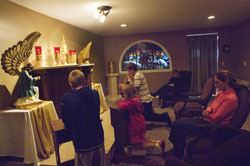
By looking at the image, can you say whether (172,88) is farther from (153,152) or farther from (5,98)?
(5,98)

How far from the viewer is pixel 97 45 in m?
6.06

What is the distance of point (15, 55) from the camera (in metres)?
2.50

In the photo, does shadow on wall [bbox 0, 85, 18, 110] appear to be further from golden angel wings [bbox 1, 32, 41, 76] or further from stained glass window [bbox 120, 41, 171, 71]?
stained glass window [bbox 120, 41, 171, 71]

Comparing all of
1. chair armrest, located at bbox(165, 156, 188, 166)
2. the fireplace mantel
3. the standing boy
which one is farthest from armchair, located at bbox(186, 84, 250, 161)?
the fireplace mantel

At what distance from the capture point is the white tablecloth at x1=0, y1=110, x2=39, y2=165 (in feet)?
7.33

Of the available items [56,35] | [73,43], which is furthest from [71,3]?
[73,43]

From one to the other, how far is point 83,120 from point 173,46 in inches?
217

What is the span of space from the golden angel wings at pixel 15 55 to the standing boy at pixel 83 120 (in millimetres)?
1350

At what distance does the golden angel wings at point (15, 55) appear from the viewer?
95.7 inches

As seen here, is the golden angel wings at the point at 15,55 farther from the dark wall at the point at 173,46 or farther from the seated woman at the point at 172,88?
→ the dark wall at the point at 173,46

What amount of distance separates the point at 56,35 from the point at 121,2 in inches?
62.3

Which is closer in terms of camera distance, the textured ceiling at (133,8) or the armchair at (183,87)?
the textured ceiling at (133,8)

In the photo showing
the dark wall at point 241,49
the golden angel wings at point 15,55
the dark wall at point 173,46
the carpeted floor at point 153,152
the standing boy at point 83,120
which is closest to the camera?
the standing boy at point 83,120

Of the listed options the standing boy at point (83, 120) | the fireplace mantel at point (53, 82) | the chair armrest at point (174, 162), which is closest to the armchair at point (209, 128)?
the chair armrest at point (174, 162)
